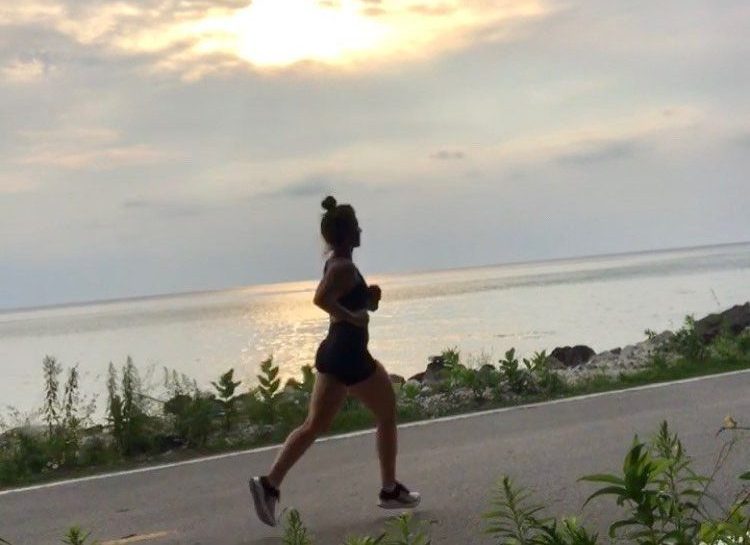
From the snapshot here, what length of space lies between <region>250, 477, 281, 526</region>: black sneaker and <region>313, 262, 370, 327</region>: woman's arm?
3.81 feet

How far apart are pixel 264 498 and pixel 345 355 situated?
3.44ft

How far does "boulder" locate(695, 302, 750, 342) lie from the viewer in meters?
20.6

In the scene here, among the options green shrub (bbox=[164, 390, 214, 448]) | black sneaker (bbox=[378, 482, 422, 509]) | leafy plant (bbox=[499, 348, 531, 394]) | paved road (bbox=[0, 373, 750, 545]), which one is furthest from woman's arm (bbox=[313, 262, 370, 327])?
leafy plant (bbox=[499, 348, 531, 394])

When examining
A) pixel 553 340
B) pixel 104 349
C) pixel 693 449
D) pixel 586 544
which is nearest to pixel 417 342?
pixel 553 340

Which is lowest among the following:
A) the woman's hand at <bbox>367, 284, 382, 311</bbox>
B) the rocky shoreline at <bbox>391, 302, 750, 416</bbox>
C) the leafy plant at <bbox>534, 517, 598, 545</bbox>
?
the leafy plant at <bbox>534, 517, 598, 545</bbox>

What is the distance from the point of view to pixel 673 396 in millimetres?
11125

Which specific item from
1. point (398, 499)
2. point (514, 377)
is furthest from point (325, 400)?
point (514, 377)

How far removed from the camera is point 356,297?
6684mm

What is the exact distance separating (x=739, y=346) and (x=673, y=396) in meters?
4.47

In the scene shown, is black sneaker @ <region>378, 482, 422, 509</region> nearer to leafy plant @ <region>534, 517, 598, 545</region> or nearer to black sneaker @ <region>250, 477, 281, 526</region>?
black sneaker @ <region>250, 477, 281, 526</region>

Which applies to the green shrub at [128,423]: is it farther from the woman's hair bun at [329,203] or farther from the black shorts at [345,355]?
the woman's hair bun at [329,203]

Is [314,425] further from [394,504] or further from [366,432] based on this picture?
[366,432]

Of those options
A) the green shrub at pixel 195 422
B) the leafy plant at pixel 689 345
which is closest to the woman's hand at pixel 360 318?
the green shrub at pixel 195 422

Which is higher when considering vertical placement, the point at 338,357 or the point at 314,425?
the point at 338,357
